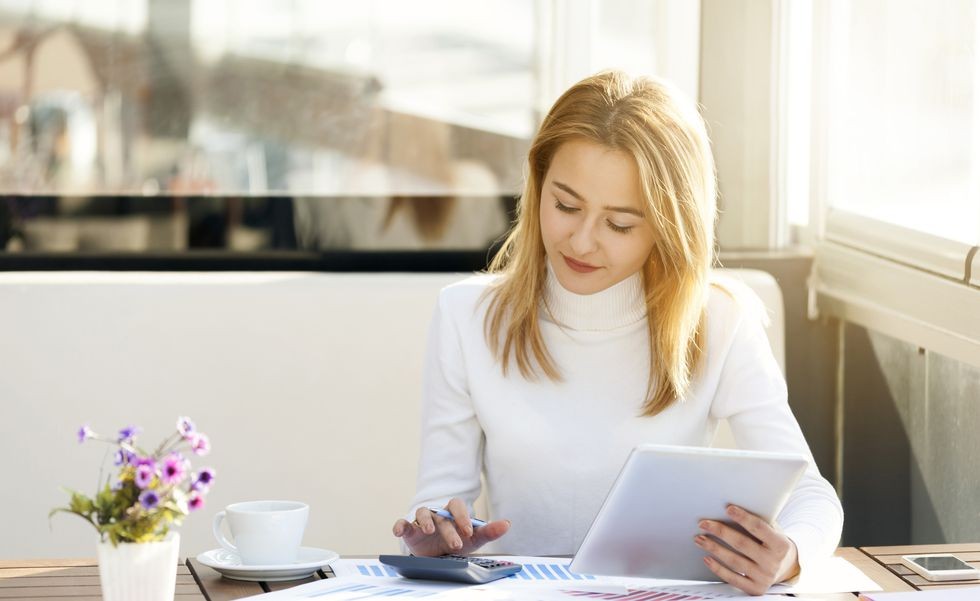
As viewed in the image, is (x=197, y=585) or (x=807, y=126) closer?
(x=197, y=585)

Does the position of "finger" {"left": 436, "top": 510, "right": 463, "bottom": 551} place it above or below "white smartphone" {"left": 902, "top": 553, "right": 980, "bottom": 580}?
above

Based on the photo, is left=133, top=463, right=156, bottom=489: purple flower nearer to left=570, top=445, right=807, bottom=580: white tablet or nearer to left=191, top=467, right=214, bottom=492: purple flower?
left=191, top=467, right=214, bottom=492: purple flower

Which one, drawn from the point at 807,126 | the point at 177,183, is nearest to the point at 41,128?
the point at 177,183

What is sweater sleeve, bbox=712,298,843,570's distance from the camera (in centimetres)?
182

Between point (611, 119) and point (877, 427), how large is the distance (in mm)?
1171

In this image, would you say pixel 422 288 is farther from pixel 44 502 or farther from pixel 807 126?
pixel 807 126

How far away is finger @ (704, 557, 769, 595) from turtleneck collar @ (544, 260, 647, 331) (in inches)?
23.6

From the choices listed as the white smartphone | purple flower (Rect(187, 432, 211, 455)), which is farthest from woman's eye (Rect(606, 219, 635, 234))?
purple flower (Rect(187, 432, 211, 455))

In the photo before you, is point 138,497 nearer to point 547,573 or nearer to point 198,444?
point 198,444

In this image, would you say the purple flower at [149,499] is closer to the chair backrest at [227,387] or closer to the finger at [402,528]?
the finger at [402,528]

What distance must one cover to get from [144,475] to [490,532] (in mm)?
534

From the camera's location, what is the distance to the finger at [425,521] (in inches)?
64.9

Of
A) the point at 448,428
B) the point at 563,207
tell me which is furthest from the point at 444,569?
the point at 563,207

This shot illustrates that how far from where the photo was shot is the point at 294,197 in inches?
114
